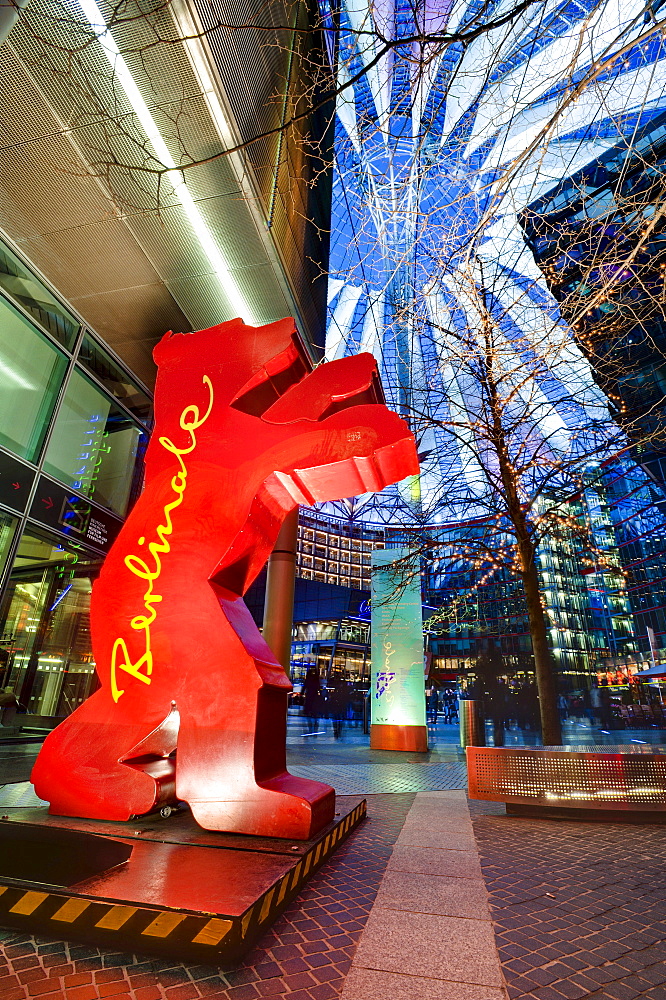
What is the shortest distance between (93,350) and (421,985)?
1213 cm

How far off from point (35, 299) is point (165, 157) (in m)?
3.94

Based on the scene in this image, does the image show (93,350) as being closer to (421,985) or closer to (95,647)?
(95,647)

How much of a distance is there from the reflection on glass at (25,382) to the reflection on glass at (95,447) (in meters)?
0.41

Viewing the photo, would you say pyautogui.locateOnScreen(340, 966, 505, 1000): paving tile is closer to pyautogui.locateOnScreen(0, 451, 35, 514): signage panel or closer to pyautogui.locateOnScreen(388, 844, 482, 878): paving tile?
pyautogui.locateOnScreen(388, 844, 482, 878): paving tile

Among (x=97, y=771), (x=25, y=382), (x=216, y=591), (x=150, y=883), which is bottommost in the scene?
(x=150, y=883)

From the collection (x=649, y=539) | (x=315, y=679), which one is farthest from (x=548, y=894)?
(x=649, y=539)

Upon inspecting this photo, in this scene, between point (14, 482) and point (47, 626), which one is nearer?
point (14, 482)

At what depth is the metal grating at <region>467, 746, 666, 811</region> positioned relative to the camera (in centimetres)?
509

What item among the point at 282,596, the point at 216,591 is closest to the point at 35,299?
the point at 282,596

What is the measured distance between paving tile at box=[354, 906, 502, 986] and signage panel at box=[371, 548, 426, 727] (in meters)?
8.90

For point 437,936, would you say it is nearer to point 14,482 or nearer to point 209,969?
point 209,969

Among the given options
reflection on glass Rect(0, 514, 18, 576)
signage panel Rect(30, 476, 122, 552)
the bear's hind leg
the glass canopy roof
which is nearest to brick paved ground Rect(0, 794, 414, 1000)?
the bear's hind leg

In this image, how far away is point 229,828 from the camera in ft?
10.4

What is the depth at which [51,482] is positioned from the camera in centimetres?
Answer: 995
